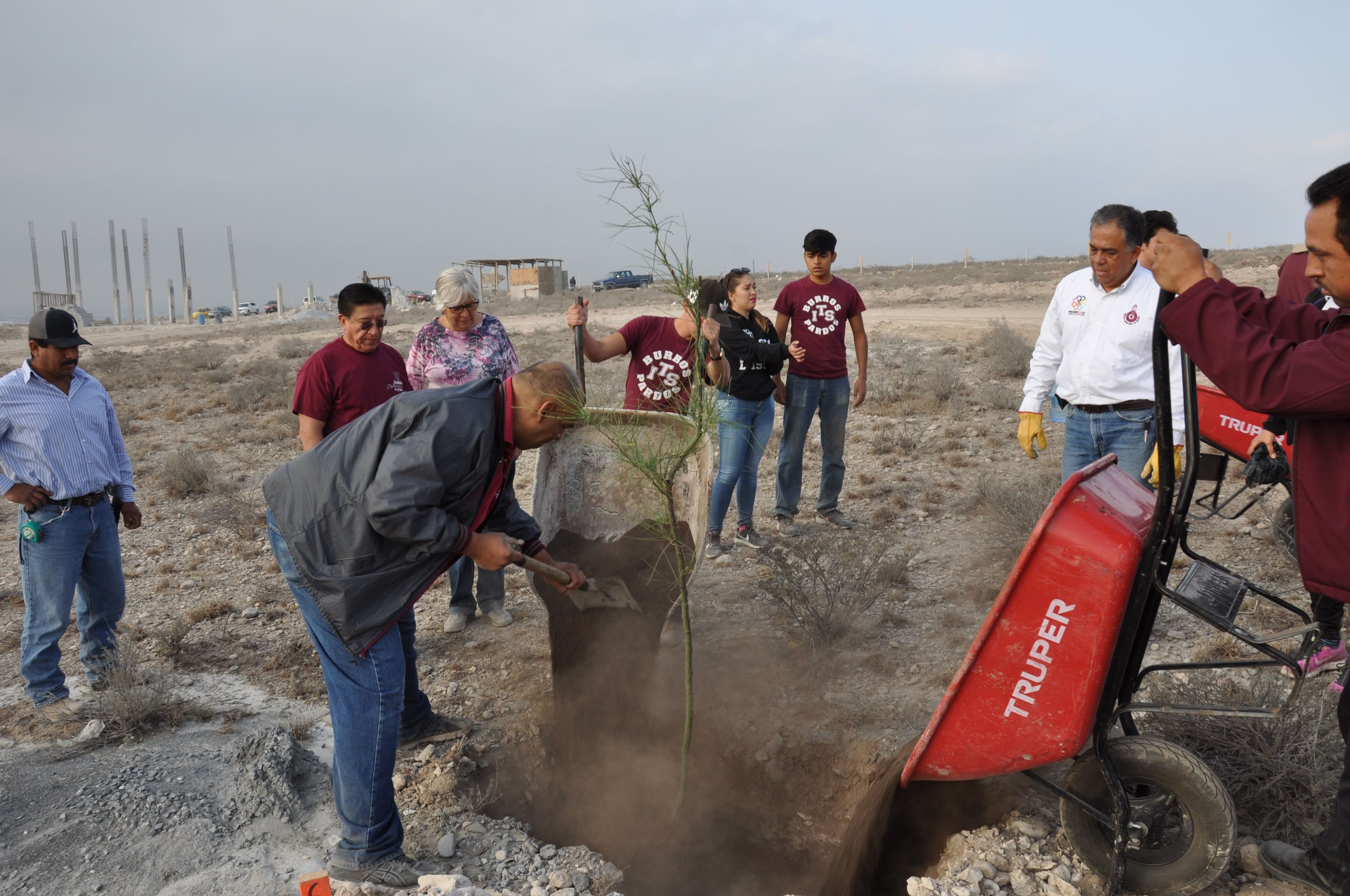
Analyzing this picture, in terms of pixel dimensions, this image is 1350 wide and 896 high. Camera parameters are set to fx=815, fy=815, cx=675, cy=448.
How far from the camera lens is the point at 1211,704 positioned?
112 inches

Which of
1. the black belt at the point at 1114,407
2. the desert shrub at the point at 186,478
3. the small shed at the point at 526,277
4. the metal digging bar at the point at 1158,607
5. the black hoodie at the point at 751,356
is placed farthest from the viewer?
the small shed at the point at 526,277

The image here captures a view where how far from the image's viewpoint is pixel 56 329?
11.7 ft

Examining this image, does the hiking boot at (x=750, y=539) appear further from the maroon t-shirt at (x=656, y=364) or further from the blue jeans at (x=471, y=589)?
the blue jeans at (x=471, y=589)

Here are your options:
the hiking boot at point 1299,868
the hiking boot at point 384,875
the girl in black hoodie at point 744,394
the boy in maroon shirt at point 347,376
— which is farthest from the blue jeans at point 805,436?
the hiking boot at point 384,875

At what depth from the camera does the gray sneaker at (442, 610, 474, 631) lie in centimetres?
456

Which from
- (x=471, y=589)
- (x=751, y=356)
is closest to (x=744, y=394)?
(x=751, y=356)

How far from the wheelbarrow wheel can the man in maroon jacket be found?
11.4 inches

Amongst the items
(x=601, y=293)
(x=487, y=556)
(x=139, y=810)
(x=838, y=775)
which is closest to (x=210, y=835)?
(x=139, y=810)

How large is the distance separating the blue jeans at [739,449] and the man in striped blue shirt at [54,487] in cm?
309

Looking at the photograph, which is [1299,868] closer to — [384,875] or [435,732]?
[384,875]

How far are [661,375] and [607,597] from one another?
1330 mm

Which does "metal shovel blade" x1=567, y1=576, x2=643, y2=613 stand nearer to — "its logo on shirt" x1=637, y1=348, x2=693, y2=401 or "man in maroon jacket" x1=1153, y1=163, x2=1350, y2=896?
"its logo on shirt" x1=637, y1=348, x2=693, y2=401

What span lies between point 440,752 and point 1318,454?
3.12 meters

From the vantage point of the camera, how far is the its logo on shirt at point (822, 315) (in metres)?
5.41
